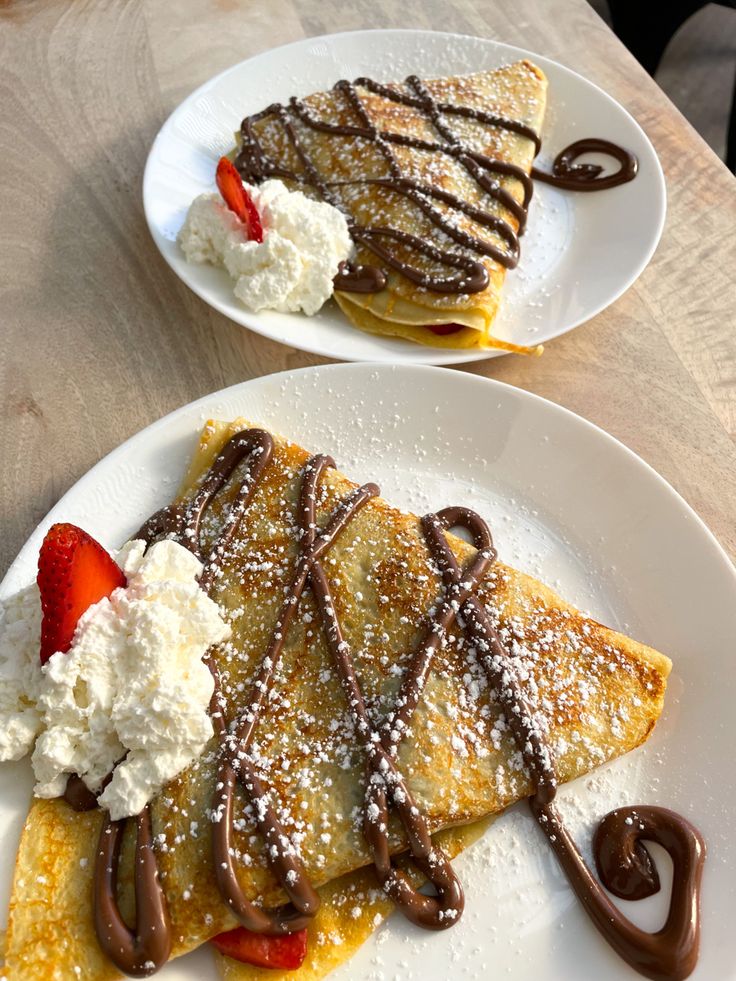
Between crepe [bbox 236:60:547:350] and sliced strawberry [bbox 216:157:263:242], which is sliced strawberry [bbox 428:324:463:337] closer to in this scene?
crepe [bbox 236:60:547:350]

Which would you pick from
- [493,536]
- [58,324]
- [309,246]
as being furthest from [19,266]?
[493,536]

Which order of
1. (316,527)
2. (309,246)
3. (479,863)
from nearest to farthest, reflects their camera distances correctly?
1. (479,863)
2. (316,527)
3. (309,246)

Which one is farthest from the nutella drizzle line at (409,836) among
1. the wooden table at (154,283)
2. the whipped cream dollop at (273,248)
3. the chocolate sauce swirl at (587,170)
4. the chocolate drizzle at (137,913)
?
the chocolate sauce swirl at (587,170)

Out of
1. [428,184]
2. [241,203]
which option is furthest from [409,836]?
[428,184]

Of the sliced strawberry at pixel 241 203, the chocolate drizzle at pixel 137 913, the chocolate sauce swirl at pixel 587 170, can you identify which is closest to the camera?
the chocolate drizzle at pixel 137 913

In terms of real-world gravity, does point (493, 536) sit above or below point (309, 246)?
below

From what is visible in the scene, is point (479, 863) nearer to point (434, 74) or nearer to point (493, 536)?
point (493, 536)

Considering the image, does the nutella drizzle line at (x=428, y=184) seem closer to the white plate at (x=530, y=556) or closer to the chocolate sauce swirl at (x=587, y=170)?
the chocolate sauce swirl at (x=587, y=170)
